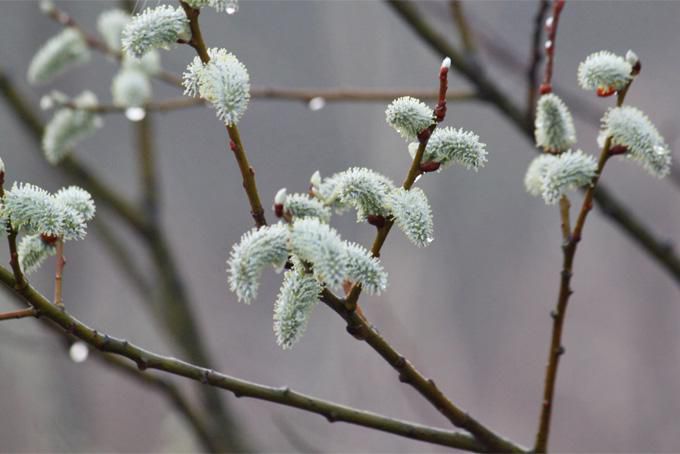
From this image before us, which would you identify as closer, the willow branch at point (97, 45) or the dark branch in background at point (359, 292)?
the dark branch in background at point (359, 292)

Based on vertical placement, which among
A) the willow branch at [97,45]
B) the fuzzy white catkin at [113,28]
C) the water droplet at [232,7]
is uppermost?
the fuzzy white catkin at [113,28]

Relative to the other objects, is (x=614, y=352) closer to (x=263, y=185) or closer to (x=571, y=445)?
(x=571, y=445)

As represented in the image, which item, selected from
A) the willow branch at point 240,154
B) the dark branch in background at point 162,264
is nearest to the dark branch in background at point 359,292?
the willow branch at point 240,154

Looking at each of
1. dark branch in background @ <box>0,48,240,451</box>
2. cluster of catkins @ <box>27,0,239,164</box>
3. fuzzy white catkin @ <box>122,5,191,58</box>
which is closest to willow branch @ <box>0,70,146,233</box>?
dark branch in background @ <box>0,48,240,451</box>

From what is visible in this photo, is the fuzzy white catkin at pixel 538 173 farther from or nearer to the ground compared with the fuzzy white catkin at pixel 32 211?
farther from the ground

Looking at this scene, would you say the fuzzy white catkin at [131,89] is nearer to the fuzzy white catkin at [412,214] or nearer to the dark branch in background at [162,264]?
the dark branch in background at [162,264]

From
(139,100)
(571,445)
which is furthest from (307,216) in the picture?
(571,445)

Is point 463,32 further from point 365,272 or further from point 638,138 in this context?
point 365,272
